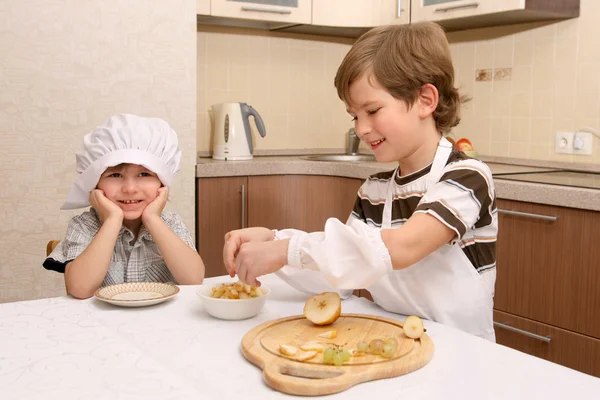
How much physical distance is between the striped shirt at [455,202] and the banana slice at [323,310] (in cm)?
22

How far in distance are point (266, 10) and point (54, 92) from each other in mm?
1075

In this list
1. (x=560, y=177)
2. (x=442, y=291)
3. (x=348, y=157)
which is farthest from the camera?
(x=348, y=157)

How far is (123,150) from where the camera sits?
166 cm

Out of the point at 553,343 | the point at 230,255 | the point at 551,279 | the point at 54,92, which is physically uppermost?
the point at 54,92

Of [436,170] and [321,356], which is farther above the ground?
[436,170]

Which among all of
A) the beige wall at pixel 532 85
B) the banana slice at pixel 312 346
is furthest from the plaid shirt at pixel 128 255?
the beige wall at pixel 532 85

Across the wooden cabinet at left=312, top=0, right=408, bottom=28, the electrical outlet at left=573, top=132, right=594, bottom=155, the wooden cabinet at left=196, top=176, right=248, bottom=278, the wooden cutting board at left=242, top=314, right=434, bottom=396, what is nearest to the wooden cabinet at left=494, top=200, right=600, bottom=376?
the electrical outlet at left=573, top=132, right=594, bottom=155

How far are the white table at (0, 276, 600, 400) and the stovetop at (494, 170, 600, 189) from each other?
129 cm

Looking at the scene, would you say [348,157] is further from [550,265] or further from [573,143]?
[550,265]

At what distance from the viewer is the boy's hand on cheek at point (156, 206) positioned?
1.67 meters

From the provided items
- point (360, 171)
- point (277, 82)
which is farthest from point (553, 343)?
point (277, 82)

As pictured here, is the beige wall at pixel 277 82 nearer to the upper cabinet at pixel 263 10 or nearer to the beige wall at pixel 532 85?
the upper cabinet at pixel 263 10

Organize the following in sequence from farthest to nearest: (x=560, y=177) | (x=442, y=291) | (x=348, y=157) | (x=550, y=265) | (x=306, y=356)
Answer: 1. (x=348, y=157)
2. (x=560, y=177)
3. (x=550, y=265)
4. (x=442, y=291)
5. (x=306, y=356)

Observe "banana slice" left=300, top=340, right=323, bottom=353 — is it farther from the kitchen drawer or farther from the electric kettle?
the electric kettle
